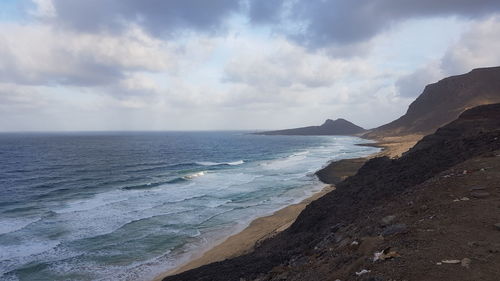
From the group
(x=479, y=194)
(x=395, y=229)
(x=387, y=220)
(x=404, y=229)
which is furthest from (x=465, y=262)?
(x=479, y=194)

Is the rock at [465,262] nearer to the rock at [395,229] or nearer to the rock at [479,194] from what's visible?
the rock at [395,229]

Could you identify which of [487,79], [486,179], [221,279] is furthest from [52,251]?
[487,79]

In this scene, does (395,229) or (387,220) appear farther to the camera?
(387,220)

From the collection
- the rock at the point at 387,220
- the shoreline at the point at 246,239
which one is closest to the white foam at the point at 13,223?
the shoreline at the point at 246,239

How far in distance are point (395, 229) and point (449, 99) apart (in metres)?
158

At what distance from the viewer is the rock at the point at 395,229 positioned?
11498mm

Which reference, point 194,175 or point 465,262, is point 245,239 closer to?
point 465,262

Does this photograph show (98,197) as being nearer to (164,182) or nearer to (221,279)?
(164,182)

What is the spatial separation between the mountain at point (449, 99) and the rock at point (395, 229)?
131m

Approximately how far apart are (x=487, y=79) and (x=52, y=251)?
6395 inches

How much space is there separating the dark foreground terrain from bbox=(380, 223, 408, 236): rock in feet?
0.11

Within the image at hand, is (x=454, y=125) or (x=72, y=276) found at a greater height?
(x=454, y=125)

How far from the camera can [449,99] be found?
150 metres

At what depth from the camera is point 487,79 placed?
5728 inches
